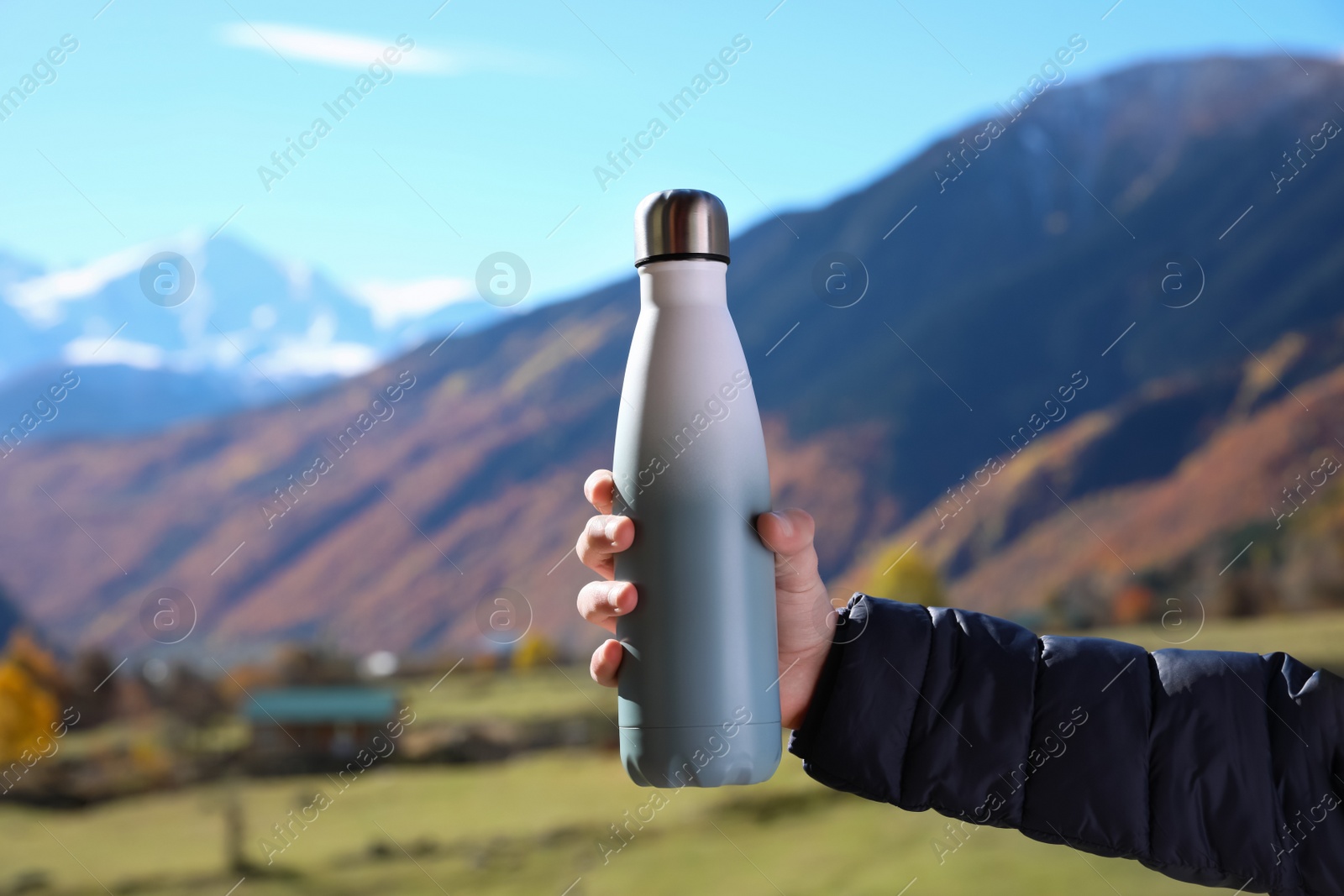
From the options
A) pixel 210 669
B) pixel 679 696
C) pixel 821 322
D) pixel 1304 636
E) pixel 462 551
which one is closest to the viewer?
pixel 679 696

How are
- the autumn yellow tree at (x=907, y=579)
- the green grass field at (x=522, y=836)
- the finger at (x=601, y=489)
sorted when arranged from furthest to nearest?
the autumn yellow tree at (x=907, y=579), the green grass field at (x=522, y=836), the finger at (x=601, y=489)

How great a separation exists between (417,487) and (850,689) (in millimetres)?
19784

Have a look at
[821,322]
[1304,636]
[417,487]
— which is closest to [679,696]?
[1304,636]

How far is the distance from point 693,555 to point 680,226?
0.19m

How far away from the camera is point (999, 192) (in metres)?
22.8

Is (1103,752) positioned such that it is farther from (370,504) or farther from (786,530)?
(370,504)

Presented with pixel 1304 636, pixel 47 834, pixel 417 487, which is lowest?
pixel 47 834

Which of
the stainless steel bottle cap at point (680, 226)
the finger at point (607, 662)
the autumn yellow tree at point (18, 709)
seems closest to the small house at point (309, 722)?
the autumn yellow tree at point (18, 709)

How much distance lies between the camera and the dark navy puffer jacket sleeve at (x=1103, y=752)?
31.8 inches

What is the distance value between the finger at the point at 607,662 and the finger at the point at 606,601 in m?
0.02

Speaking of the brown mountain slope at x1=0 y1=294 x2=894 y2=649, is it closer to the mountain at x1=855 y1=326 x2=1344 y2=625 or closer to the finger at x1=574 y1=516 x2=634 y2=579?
the mountain at x1=855 y1=326 x2=1344 y2=625

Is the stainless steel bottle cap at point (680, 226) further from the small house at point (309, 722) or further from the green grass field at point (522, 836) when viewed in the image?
the small house at point (309, 722)

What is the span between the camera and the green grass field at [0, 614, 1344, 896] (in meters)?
8.98

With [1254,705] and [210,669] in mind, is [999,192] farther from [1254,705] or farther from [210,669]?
[1254,705]
